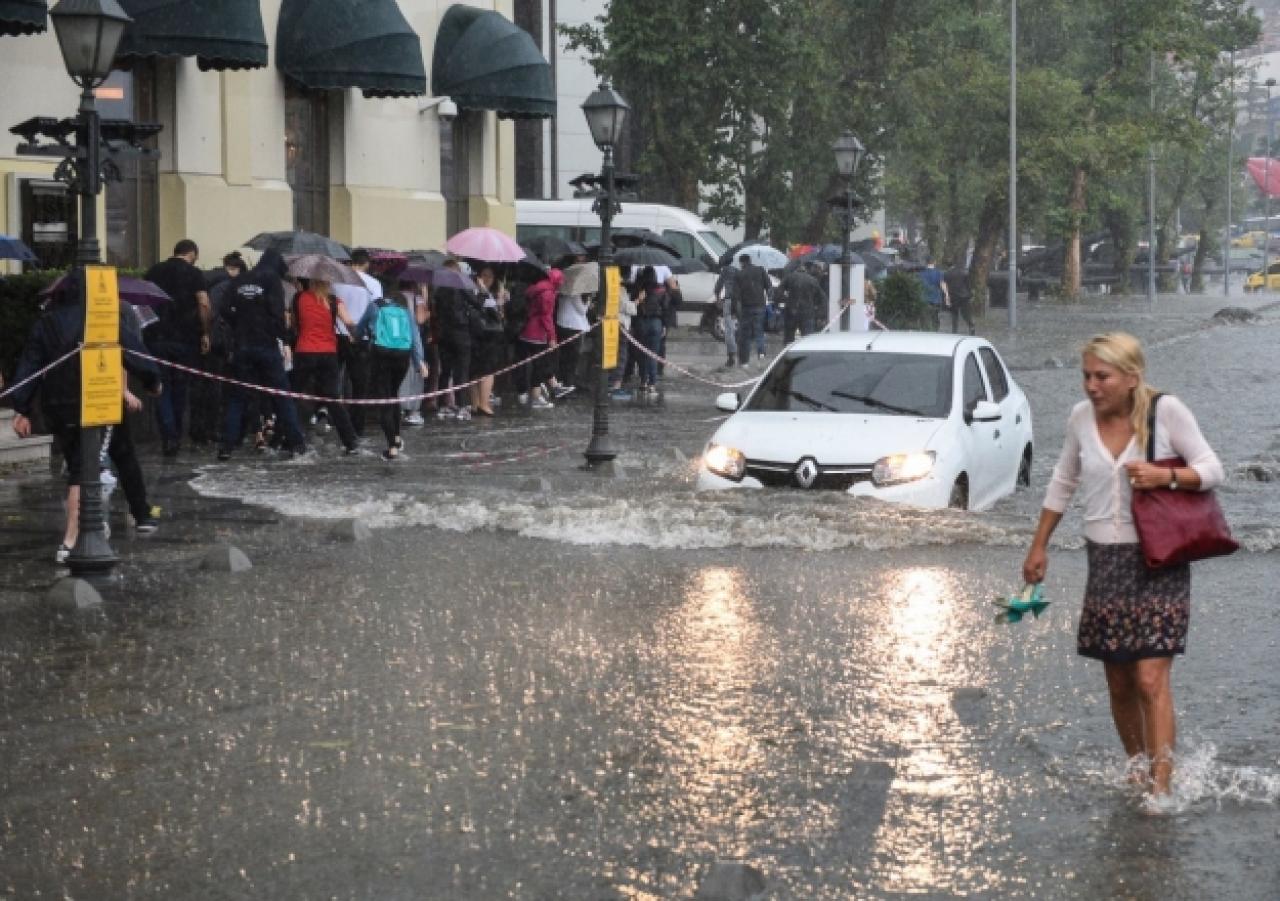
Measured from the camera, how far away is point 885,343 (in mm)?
16250

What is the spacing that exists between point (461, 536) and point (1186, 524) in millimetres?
7799

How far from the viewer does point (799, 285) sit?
36.7 m

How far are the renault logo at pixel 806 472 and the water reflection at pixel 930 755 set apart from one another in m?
2.36

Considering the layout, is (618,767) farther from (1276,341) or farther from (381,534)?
(1276,341)

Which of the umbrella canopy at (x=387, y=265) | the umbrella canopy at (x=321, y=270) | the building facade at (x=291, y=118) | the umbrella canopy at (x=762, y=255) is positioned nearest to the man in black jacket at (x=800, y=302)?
the building facade at (x=291, y=118)

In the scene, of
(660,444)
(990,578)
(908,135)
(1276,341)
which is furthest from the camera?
(908,135)

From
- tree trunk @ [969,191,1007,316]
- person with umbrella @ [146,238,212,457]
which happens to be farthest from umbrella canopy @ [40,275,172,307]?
tree trunk @ [969,191,1007,316]

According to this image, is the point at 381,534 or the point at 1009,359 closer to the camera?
the point at 381,534

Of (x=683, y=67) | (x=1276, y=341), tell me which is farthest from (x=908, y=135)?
(x=1276, y=341)

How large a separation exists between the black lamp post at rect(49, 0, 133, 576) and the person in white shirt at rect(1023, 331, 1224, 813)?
22.2ft

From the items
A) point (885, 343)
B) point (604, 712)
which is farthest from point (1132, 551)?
point (885, 343)

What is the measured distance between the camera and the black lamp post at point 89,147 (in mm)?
12547

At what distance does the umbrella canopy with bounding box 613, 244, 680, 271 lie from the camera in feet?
104

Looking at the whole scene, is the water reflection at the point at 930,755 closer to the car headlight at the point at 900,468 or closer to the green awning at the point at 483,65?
the car headlight at the point at 900,468
